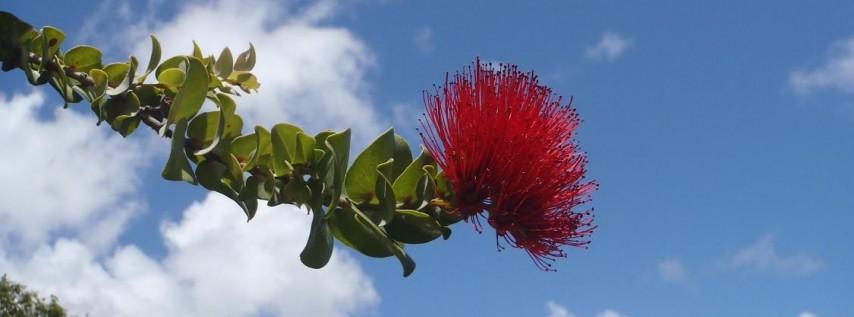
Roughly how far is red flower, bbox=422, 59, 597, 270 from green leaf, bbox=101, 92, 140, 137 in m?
0.53

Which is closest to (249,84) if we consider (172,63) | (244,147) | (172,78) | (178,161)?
(172,63)

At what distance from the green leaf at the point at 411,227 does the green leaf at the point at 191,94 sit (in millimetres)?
403

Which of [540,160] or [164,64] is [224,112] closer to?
[164,64]

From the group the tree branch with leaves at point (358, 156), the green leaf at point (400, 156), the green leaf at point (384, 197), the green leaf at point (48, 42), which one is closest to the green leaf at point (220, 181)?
the tree branch with leaves at point (358, 156)

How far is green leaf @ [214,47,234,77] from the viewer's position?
66.4 inches

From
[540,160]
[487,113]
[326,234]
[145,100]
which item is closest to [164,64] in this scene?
[145,100]

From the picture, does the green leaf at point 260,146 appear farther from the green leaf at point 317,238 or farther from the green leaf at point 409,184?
the green leaf at point 409,184

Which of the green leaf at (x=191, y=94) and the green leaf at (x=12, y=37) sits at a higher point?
the green leaf at (x=12, y=37)

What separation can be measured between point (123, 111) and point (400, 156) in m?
0.48

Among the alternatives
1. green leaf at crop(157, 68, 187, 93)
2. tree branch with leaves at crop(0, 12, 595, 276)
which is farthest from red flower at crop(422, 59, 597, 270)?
green leaf at crop(157, 68, 187, 93)

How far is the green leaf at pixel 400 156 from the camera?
154 cm

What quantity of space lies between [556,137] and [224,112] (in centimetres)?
68

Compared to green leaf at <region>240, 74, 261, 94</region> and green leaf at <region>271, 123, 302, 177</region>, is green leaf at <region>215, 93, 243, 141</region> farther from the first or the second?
green leaf at <region>240, 74, 261, 94</region>

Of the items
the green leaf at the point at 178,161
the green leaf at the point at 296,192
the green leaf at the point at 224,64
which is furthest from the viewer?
the green leaf at the point at 224,64
